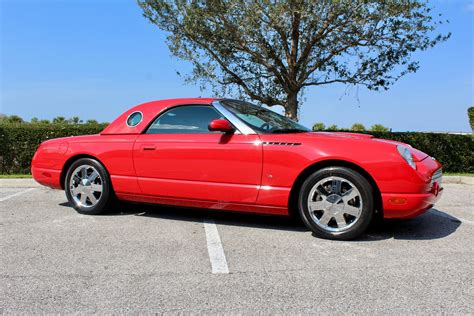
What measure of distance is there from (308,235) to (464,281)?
152 cm

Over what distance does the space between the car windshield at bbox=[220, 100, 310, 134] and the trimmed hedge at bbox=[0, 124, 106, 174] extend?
658 centimetres

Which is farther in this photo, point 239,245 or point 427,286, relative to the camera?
point 239,245

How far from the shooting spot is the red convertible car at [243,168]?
12.8 feet

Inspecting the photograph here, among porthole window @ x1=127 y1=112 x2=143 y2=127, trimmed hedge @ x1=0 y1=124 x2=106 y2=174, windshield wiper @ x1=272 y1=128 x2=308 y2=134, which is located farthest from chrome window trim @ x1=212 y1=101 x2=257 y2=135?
trimmed hedge @ x1=0 y1=124 x2=106 y2=174

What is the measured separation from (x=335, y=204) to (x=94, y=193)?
2963mm

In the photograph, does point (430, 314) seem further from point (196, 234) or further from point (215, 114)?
point (215, 114)

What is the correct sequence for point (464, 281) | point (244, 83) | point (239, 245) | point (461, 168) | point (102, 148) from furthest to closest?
point (244, 83) < point (461, 168) < point (102, 148) < point (239, 245) < point (464, 281)

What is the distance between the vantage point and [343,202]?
396 centimetres

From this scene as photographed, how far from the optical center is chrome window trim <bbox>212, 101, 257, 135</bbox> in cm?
435

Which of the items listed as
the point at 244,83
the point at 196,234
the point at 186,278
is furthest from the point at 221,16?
the point at 186,278

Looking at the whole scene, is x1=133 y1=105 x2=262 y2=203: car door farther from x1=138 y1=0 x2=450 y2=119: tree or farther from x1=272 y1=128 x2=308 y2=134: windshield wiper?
x1=138 y1=0 x2=450 y2=119: tree

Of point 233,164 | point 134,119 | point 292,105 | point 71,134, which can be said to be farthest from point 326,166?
point 292,105

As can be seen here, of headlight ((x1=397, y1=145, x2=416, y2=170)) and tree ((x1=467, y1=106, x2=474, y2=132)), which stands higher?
tree ((x1=467, y1=106, x2=474, y2=132))

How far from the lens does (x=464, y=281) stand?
295cm
